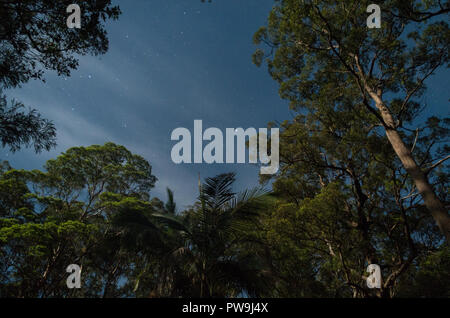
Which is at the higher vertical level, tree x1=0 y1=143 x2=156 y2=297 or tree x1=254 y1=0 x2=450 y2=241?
tree x1=254 y1=0 x2=450 y2=241

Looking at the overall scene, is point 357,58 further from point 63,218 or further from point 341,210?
point 63,218

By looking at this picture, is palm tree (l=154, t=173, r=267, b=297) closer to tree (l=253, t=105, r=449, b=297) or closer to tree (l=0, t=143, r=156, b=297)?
tree (l=253, t=105, r=449, b=297)

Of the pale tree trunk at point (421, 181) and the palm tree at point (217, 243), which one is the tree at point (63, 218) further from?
the pale tree trunk at point (421, 181)

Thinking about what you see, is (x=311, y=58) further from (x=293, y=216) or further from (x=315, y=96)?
(x=293, y=216)

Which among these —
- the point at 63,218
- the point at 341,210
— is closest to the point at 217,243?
the point at 341,210

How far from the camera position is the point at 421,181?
549 cm

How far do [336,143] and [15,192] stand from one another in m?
16.1

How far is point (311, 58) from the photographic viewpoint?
976cm

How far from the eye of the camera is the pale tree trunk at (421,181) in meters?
4.82

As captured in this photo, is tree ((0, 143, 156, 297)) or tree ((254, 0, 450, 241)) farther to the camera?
tree ((0, 143, 156, 297))

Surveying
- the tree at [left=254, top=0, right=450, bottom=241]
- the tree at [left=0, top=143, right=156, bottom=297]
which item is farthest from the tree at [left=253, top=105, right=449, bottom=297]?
the tree at [left=0, top=143, right=156, bottom=297]

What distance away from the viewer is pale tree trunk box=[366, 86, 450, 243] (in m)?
4.82

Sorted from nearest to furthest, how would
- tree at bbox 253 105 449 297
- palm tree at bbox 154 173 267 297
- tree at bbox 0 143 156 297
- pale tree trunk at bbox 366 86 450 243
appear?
palm tree at bbox 154 173 267 297
pale tree trunk at bbox 366 86 450 243
tree at bbox 253 105 449 297
tree at bbox 0 143 156 297

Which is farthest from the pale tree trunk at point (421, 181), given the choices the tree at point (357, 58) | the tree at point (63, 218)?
the tree at point (63, 218)
